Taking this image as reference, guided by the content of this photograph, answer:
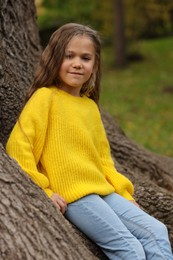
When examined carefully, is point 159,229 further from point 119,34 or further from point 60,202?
point 119,34

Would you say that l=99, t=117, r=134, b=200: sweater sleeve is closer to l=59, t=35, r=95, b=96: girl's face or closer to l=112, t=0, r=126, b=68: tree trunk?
l=59, t=35, r=95, b=96: girl's face

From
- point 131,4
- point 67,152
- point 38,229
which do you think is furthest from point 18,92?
point 131,4

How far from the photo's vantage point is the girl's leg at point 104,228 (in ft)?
10.2

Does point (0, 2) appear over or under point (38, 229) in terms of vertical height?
over

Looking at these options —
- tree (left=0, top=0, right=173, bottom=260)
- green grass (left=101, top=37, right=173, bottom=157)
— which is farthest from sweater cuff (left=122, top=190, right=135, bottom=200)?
→ green grass (left=101, top=37, right=173, bottom=157)

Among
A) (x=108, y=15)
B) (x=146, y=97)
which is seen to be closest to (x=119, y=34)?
(x=108, y=15)

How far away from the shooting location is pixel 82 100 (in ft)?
11.8

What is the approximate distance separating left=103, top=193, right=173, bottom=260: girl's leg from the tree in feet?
0.80

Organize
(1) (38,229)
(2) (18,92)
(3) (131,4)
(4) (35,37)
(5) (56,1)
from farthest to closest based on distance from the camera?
(5) (56,1) → (3) (131,4) → (4) (35,37) → (2) (18,92) → (1) (38,229)

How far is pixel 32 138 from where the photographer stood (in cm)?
322

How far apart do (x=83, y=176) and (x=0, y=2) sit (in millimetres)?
1482

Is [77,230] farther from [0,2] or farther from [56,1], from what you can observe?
[56,1]

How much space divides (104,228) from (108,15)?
55.4 feet

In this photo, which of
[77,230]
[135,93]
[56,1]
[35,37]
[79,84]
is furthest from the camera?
[56,1]
